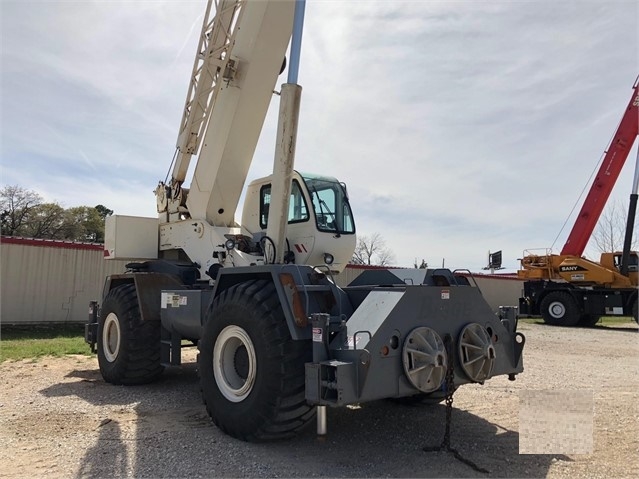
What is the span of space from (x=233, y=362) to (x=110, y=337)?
3.79m

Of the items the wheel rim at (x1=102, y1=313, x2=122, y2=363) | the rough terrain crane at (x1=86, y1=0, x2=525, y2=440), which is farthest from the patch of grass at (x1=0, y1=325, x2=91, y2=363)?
the wheel rim at (x1=102, y1=313, x2=122, y2=363)

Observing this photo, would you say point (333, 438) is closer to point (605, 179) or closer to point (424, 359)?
point (424, 359)

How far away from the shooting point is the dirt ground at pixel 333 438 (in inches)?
168

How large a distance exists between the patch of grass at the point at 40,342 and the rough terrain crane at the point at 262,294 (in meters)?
2.74

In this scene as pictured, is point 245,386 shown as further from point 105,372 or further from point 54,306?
point 54,306

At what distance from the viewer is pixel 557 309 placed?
2120 cm

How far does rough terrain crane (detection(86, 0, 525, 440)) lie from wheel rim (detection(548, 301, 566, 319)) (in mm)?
16610

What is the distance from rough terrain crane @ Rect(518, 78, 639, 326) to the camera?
19.8 m

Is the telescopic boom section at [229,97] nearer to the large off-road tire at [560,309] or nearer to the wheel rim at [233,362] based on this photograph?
the wheel rim at [233,362]

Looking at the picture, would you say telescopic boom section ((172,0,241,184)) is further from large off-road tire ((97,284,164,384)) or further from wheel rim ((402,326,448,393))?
wheel rim ((402,326,448,393))

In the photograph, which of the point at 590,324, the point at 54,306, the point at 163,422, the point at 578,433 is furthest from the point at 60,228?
the point at 578,433

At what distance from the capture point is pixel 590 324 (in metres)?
21.6

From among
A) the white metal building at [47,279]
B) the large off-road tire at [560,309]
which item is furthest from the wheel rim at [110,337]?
the large off-road tire at [560,309]

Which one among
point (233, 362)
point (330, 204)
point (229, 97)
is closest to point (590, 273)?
point (330, 204)
